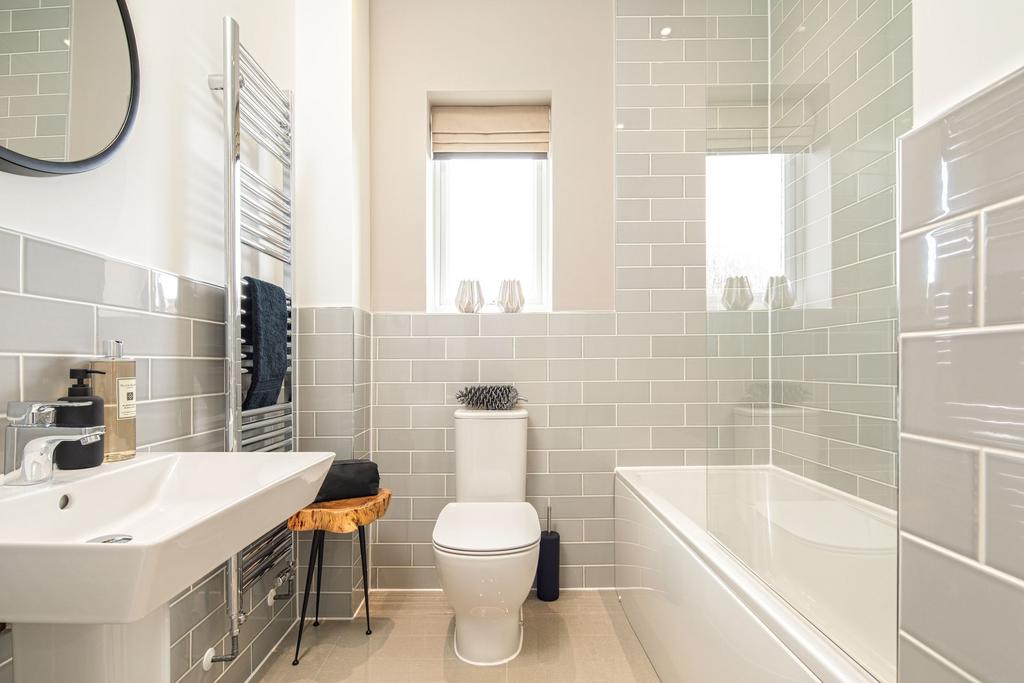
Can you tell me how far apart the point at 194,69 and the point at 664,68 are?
2.00 meters

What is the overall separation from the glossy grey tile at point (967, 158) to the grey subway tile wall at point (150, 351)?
142 cm

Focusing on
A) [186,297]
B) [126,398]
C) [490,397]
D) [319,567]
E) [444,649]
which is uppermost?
[186,297]

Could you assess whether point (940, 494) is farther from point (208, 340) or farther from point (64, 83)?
point (208, 340)

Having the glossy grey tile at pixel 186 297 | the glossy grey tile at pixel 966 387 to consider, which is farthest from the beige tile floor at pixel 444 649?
the glossy grey tile at pixel 966 387

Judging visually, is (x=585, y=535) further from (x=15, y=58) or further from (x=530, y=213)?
(x=15, y=58)

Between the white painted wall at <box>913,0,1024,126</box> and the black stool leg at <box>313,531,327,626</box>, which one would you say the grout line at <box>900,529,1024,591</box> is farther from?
the black stool leg at <box>313,531,327,626</box>

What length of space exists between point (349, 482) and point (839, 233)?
184 cm

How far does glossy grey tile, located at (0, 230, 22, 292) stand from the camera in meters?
0.92

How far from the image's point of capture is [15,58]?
3.16 feet

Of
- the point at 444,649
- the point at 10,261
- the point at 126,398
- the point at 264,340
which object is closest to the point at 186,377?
the point at 264,340

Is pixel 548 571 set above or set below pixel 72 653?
below

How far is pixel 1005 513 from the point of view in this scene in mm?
478

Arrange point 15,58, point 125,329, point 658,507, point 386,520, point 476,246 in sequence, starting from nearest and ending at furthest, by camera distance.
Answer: point 15,58, point 125,329, point 658,507, point 386,520, point 476,246

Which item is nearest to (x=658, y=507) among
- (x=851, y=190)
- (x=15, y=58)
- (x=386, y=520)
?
(x=851, y=190)
